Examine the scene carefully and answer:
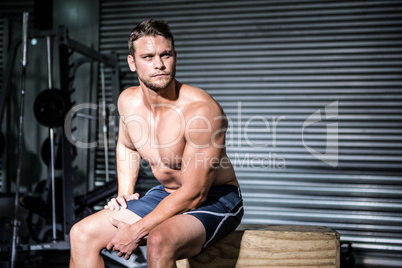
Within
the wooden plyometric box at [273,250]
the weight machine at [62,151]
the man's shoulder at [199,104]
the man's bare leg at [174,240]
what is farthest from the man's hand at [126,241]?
the weight machine at [62,151]

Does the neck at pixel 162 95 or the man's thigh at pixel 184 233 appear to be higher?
the neck at pixel 162 95

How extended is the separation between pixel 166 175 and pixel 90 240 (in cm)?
48

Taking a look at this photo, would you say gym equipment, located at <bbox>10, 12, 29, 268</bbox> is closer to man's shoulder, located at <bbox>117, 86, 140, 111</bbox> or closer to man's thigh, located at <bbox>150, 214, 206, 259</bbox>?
man's shoulder, located at <bbox>117, 86, 140, 111</bbox>

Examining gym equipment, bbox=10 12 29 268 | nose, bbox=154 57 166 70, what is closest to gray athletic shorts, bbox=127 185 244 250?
nose, bbox=154 57 166 70

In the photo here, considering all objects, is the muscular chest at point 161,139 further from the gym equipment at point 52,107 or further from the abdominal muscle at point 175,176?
the gym equipment at point 52,107

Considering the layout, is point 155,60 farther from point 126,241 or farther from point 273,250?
point 273,250

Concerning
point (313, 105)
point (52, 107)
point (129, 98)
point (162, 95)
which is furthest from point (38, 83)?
point (162, 95)

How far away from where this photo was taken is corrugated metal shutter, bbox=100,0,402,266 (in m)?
3.86

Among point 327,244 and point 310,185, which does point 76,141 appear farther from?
point 327,244

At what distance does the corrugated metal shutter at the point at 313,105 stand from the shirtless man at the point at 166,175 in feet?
6.88

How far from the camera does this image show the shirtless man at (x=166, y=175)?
163 centimetres

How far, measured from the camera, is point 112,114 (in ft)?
14.3

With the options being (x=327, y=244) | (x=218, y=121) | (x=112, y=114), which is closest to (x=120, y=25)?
(x=112, y=114)

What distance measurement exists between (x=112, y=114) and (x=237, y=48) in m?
1.60
